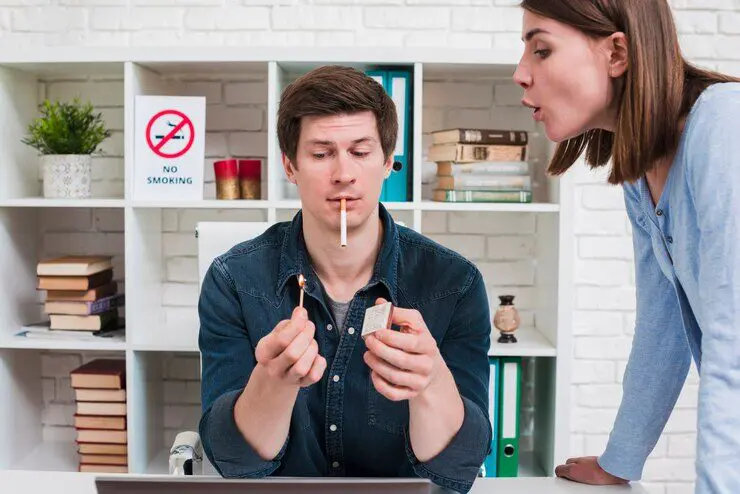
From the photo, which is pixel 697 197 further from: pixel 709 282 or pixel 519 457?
pixel 519 457

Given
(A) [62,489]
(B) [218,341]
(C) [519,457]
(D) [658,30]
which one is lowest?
(C) [519,457]

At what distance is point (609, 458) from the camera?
48.5 inches

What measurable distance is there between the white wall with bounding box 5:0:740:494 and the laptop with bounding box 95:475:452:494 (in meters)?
1.77

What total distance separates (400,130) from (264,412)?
1268 mm

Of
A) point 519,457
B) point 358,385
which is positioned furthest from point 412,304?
point 519,457

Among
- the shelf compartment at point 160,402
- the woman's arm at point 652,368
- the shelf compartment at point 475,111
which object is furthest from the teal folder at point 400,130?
the woman's arm at point 652,368

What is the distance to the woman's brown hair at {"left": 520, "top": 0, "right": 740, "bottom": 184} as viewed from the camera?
1108 mm

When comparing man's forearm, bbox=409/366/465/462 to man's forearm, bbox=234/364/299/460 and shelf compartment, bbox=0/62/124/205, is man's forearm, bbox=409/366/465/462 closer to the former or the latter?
man's forearm, bbox=234/364/299/460

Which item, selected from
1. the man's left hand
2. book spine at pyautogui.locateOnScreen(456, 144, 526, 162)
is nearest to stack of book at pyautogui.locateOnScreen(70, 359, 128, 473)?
book spine at pyautogui.locateOnScreen(456, 144, 526, 162)

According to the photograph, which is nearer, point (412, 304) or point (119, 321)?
point (412, 304)

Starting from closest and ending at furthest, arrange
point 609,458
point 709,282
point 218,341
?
point 709,282, point 609,458, point 218,341

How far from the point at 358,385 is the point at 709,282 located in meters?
0.67

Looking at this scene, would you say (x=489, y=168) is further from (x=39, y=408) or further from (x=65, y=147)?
(x=39, y=408)

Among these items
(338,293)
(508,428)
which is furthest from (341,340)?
(508,428)
